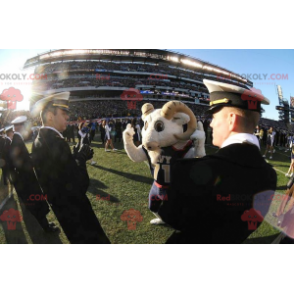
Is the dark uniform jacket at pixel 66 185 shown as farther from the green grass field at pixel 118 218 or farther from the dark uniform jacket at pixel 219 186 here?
the dark uniform jacket at pixel 219 186

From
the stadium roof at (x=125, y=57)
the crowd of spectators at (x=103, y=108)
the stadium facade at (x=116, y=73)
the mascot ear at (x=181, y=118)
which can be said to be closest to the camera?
the mascot ear at (x=181, y=118)

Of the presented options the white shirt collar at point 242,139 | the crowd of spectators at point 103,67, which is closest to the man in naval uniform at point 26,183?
the white shirt collar at point 242,139

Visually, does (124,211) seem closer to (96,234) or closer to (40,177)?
(96,234)

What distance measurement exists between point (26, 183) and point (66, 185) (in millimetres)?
1745

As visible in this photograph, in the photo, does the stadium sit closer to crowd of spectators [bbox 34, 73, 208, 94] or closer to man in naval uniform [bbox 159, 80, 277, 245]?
crowd of spectators [bbox 34, 73, 208, 94]

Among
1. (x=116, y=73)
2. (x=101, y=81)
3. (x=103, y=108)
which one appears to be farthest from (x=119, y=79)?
(x=103, y=108)

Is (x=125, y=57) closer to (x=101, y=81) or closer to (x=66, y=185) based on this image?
(x=101, y=81)

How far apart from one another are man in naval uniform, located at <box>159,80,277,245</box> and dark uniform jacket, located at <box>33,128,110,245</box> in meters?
1.26

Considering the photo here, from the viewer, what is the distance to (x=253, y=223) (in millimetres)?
1060

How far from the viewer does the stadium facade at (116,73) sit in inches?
1185

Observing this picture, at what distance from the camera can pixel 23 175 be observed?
9.59 feet

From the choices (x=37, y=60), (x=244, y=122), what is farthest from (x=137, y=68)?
(x=244, y=122)

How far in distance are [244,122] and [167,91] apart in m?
35.8

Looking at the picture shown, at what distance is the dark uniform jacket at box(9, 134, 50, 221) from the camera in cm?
282
